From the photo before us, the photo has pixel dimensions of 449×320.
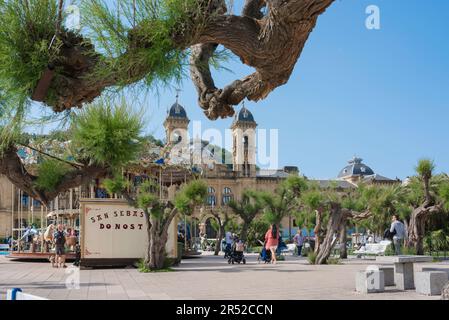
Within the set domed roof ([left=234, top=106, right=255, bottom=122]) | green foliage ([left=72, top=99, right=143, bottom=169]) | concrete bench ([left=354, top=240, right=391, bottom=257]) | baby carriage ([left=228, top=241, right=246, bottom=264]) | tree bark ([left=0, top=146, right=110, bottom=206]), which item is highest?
domed roof ([left=234, top=106, right=255, bottom=122])

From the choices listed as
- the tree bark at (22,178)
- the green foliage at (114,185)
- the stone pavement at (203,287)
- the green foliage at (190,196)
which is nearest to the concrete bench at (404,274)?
the stone pavement at (203,287)

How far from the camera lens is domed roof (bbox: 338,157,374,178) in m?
87.6

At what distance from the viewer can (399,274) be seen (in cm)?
970

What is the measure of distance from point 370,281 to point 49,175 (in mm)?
5352

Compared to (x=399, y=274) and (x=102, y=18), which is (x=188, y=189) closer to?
(x=399, y=274)

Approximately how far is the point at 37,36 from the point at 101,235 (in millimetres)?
14229

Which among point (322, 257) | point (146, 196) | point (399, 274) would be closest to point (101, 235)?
point (146, 196)

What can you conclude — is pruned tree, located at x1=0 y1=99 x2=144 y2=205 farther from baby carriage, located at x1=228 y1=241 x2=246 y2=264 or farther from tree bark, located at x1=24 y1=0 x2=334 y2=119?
baby carriage, located at x1=228 y1=241 x2=246 y2=264

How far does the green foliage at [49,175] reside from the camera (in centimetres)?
676

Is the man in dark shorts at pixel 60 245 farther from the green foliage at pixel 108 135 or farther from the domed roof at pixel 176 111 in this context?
the domed roof at pixel 176 111

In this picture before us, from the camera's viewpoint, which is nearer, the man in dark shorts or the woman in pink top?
the man in dark shorts

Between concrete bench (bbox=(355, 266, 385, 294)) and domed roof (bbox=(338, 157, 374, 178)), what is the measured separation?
79.9 meters

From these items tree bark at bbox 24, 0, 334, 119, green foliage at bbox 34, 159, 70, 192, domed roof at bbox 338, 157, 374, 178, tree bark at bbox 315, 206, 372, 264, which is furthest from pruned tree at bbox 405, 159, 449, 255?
domed roof at bbox 338, 157, 374, 178
